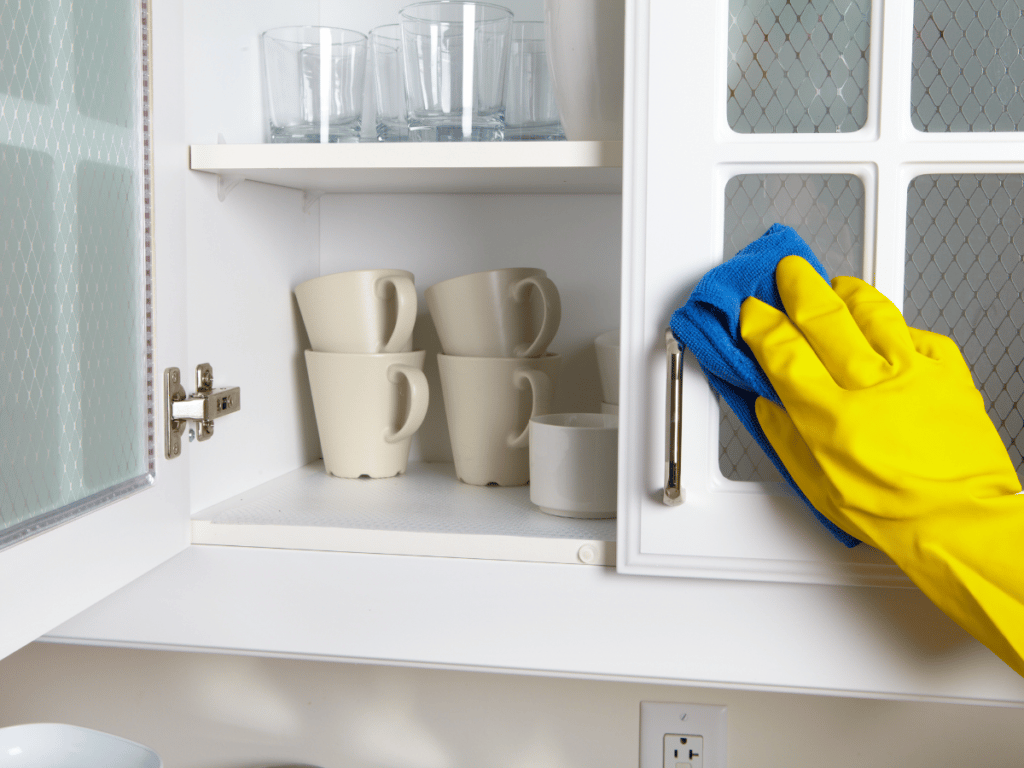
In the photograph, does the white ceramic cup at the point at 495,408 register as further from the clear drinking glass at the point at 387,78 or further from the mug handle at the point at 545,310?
the clear drinking glass at the point at 387,78

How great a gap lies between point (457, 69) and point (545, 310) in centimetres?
22

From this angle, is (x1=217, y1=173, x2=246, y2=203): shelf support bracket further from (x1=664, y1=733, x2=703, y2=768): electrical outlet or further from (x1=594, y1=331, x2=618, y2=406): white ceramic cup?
(x1=664, y1=733, x2=703, y2=768): electrical outlet

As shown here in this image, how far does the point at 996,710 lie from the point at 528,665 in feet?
1.67

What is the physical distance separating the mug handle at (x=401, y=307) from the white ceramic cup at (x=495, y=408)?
1.9 inches

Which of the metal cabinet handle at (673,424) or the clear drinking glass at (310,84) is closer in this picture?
the metal cabinet handle at (673,424)

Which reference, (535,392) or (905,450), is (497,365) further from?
(905,450)

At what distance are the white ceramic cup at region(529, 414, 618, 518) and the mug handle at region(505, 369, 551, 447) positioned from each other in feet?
0.33

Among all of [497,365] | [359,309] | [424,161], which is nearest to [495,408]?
[497,365]

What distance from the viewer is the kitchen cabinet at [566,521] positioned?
1.89 feet

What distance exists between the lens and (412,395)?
812mm

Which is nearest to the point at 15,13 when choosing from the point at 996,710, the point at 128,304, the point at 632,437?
the point at 128,304

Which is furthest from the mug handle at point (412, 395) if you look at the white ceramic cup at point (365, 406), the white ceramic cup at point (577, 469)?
the white ceramic cup at point (577, 469)

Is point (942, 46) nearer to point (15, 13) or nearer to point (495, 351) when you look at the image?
point (495, 351)

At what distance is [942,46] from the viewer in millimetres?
564
